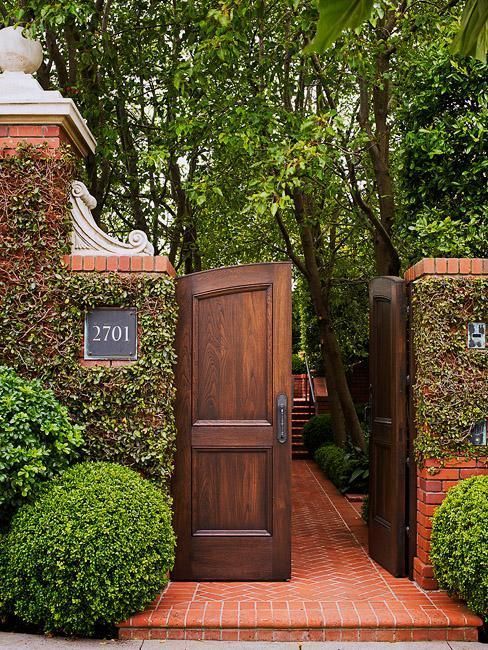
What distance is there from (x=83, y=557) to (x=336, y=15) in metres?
4.67

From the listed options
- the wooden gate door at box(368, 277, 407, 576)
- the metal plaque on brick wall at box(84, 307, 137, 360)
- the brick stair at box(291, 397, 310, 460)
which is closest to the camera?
the metal plaque on brick wall at box(84, 307, 137, 360)

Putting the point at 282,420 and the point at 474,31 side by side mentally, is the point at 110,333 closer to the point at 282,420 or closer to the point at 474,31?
the point at 282,420

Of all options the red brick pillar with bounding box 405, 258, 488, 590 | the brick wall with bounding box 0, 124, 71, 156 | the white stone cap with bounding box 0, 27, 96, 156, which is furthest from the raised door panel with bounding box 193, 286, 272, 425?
the white stone cap with bounding box 0, 27, 96, 156

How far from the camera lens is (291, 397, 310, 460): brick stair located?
17.5 meters

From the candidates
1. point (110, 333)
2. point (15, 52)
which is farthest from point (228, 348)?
point (15, 52)

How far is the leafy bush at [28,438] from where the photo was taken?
525 cm

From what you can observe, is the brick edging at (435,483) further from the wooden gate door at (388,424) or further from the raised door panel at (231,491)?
the raised door panel at (231,491)

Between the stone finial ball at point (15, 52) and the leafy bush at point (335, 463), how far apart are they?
7315mm

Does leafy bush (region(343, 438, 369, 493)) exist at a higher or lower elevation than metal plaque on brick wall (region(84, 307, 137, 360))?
lower

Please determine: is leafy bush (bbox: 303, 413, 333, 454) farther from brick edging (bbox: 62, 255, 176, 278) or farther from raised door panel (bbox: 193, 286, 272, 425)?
brick edging (bbox: 62, 255, 176, 278)

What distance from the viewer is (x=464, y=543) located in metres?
5.25

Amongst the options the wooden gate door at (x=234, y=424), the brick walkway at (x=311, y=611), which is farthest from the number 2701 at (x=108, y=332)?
the brick walkway at (x=311, y=611)

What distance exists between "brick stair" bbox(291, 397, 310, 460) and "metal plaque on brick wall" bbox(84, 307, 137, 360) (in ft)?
38.3


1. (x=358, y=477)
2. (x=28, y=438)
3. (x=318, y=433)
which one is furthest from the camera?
(x=318, y=433)
